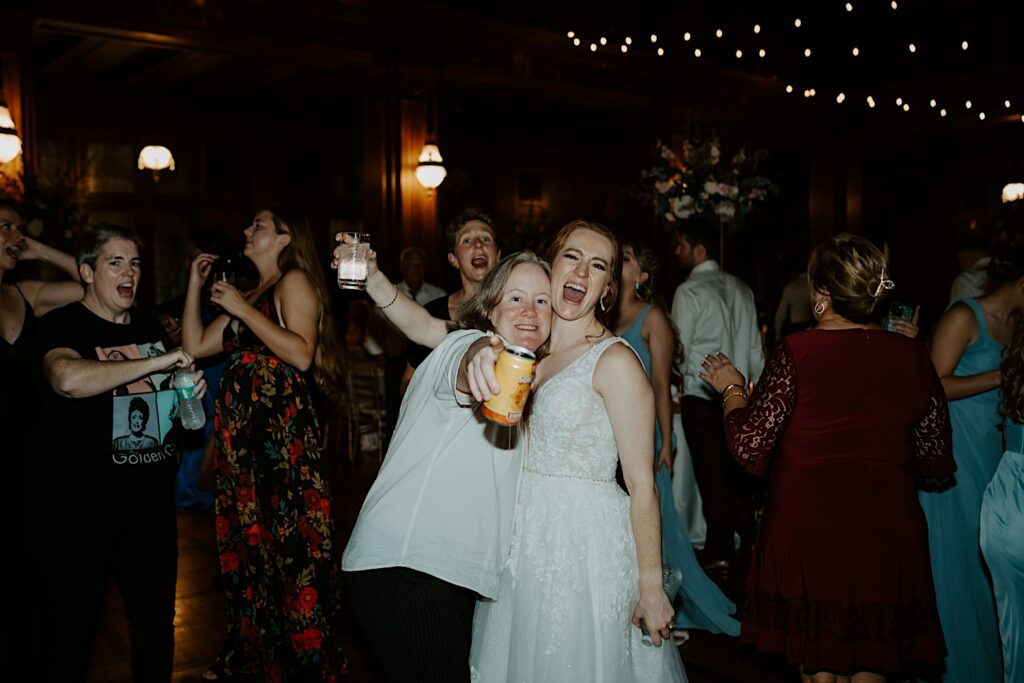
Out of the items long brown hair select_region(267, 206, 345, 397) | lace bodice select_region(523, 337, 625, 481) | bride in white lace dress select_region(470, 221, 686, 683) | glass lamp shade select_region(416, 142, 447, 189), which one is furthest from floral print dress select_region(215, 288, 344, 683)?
glass lamp shade select_region(416, 142, 447, 189)

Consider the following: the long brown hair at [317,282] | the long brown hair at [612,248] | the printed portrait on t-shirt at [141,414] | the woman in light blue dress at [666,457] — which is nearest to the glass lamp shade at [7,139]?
the long brown hair at [317,282]

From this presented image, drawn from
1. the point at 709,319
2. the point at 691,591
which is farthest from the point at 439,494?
the point at 709,319

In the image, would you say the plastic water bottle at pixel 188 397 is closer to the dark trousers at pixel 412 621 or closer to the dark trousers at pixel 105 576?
the dark trousers at pixel 105 576

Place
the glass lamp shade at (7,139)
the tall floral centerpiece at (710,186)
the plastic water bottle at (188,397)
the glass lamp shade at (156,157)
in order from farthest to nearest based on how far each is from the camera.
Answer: the glass lamp shade at (156,157), the glass lamp shade at (7,139), the tall floral centerpiece at (710,186), the plastic water bottle at (188,397)

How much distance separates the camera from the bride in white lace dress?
2172 millimetres

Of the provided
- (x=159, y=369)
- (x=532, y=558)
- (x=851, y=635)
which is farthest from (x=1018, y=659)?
(x=159, y=369)

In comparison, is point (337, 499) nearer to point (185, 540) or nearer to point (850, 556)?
point (185, 540)

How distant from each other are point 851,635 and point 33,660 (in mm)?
2765

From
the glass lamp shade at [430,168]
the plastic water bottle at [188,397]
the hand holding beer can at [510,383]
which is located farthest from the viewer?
the glass lamp shade at [430,168]

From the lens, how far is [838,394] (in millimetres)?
2553

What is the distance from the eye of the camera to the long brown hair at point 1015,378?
8.87 ft

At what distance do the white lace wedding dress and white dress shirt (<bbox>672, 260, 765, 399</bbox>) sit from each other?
2.73 meters

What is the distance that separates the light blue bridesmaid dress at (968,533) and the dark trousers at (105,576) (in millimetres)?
2730

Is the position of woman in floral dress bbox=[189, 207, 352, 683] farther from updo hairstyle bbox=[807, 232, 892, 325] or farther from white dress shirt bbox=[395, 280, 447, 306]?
white dress shirt bbox=[395, 280, 447, 306]
